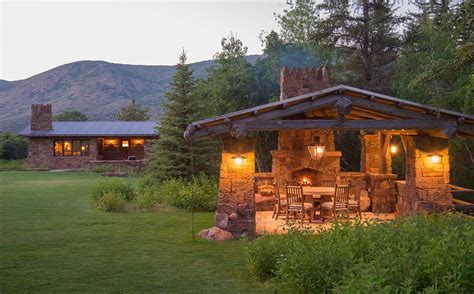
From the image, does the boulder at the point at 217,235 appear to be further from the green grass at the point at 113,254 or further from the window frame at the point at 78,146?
the window frame at the point at 78,146

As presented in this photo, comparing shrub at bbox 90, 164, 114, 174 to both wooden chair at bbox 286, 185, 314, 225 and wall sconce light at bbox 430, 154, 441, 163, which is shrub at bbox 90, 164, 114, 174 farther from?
wall sconce light at bbox 430, 154, 441, 163

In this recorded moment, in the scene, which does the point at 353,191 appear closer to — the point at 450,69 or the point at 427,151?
the point at 427,151

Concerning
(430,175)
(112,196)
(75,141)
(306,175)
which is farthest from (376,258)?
(75,141)

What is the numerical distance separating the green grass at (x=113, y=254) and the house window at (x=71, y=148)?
2252cm

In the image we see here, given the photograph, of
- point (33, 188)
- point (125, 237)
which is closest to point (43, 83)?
point (33, 188)

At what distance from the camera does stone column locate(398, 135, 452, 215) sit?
1098 cm

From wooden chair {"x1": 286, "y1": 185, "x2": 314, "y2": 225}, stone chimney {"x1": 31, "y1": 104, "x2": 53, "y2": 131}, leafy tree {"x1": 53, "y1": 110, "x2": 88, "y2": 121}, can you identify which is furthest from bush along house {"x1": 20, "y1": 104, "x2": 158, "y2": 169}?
wooden chair {"x1": 286, "y1": 185, "x2": 314, "y2": 225}

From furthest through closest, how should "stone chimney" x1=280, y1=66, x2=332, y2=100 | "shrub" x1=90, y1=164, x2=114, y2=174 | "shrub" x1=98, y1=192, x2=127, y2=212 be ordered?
1. "shrub" x1=90, y1=164, x2=114, y2=174
2. "stone chimney" x1=280, y1=66, x2=332, y2=100
3. "shrub" x1=98, y1=192, x2=127, y2=212

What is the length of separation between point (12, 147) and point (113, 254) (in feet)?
110

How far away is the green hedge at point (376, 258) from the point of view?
4000 mm

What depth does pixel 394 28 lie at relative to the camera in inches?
843

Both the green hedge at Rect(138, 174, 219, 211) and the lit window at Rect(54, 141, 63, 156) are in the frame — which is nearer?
the green hedge at Rect(138, 174, 219, 211)

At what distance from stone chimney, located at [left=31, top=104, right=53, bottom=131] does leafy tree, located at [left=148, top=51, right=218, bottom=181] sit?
1977cm

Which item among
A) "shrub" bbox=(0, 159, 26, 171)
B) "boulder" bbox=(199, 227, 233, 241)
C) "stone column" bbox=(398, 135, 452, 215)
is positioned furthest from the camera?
"shrub" bbox=(0, 159, 26, 171)
